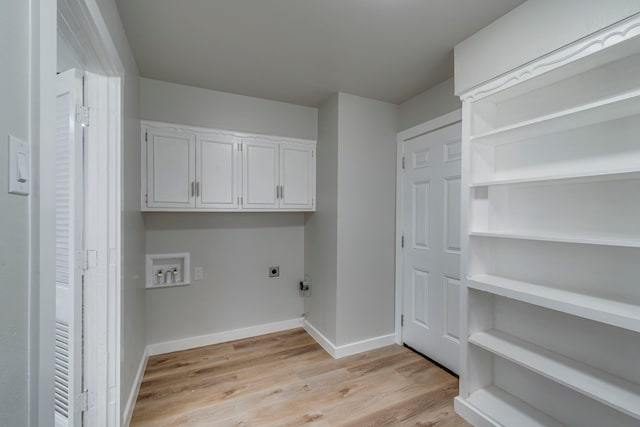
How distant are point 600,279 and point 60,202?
2.73 m

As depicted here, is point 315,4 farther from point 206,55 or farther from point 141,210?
point 141,210

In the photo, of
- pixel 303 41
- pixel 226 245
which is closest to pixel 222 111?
pixel 303 41

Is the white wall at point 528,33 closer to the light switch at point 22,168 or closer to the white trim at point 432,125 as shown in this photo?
the white trim at point 432,125

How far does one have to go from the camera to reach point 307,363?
2.42 m

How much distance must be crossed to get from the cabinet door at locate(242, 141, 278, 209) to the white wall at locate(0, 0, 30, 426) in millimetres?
1933

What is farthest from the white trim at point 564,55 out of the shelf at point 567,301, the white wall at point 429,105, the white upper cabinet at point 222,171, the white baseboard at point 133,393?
the white baseboard at point 133,393

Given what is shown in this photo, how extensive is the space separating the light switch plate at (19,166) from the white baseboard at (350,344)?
241 centimetres

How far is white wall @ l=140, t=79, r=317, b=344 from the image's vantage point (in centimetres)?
249

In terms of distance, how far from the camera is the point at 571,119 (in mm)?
1349

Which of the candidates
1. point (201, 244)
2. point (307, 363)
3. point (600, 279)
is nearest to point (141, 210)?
point (201, 244)

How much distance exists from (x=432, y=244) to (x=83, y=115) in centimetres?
255

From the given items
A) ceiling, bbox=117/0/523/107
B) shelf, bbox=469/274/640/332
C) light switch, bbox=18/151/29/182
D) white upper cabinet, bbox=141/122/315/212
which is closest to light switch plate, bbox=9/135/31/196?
light switch, bbox=18/151/29/182

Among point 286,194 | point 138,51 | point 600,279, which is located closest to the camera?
point 600,279

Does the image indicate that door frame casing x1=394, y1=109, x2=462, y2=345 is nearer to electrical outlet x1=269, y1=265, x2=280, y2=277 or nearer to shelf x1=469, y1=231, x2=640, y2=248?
shelf x1=469, y1=231, x2=640, y2=248
